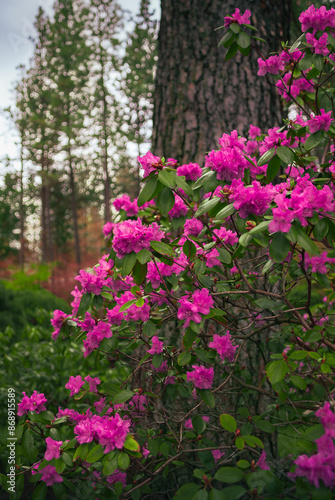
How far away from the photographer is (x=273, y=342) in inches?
67.3

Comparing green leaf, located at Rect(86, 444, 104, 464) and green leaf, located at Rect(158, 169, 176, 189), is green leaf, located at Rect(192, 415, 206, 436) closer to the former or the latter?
green leaf, located at Rect(86, 444, 104, 464)

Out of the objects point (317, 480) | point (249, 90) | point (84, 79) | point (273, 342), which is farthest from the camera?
point (84, 79)

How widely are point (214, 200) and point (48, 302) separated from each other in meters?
4.73

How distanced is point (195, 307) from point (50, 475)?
0.95 metres

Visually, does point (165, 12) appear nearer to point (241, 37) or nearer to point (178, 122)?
point (178, 122)

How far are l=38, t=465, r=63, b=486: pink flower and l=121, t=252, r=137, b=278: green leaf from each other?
92 cm

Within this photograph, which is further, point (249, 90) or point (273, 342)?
point (249, 90)

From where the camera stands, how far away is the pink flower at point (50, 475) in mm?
Answer: 1390

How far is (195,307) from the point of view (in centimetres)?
119

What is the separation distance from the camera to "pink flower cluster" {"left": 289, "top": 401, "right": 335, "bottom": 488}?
2.99ft

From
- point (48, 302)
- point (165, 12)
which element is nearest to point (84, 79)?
point (48, 302)

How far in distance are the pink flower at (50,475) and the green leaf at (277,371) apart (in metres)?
0.98

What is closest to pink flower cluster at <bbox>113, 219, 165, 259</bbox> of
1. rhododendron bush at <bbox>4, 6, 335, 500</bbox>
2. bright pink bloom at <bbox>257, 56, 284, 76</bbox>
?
rhododendron bush at <bbox>4, 6, 335, 500</bbox>

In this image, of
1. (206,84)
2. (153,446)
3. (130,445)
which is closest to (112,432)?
(130,445)
